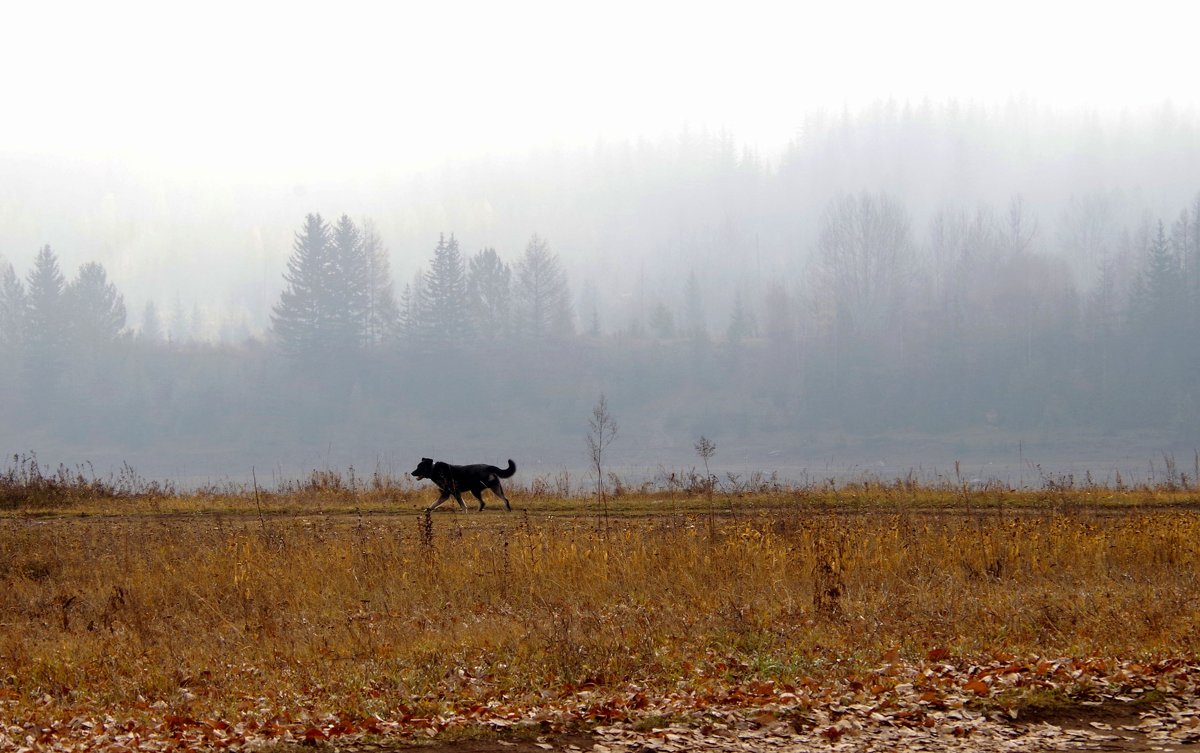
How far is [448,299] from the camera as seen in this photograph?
11600 cm

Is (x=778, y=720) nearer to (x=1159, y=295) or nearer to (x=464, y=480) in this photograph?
(x=464, y=480)

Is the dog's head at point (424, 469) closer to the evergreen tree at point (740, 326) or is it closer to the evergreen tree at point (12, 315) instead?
the evergreen tree at point (740, 326)

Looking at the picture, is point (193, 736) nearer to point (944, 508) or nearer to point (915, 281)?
point (944, 508)

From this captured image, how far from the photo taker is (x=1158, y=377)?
104 meters

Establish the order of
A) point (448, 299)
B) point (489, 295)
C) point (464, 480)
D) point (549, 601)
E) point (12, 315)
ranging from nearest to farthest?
1. point (549, 601)
2. point (464, 480)
3. point (448, 299)
4. point (489, 295)
5. point (12, 315)

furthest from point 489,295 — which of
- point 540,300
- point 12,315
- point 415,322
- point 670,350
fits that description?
point 12,315

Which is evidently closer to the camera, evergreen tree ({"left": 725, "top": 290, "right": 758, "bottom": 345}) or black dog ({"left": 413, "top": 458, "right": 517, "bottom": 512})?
black dog ({"left": 413, "top": 458, "right": 517, "bottom": 512})

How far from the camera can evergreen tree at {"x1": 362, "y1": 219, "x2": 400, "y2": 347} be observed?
11712 centimetres

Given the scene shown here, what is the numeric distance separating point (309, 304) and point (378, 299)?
746cm

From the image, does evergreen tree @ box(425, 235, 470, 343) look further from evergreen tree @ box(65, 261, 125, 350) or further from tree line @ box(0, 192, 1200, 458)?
evergreen tree @ box(65, 261, 125, 350)

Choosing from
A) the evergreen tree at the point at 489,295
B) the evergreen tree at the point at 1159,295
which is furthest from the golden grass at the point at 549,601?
the evergreen tree at the point at 1159,295

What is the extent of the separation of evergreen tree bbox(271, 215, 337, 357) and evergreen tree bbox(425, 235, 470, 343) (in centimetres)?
984

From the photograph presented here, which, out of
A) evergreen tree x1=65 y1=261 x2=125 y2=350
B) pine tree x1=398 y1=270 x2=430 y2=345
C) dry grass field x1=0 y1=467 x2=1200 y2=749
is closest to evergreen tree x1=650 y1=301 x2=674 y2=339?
pine tree x1=398 y1=270 x2=430 y2=345

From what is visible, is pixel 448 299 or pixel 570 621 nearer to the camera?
pixel 570 621
